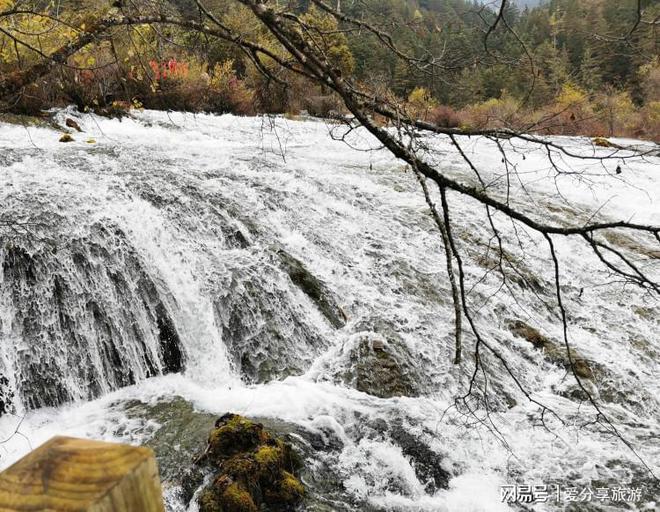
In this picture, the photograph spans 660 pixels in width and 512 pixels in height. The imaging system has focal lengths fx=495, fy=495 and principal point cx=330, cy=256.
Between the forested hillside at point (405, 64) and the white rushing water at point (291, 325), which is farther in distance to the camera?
the white rushing water at point (291, 325)

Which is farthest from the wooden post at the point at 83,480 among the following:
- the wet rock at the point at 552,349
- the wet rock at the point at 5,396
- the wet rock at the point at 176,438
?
the wet rock at the point at 552,349

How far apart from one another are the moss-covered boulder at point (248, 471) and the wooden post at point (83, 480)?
220cm

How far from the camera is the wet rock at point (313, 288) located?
190 inches

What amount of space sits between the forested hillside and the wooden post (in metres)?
1.53

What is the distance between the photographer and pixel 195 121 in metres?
10.9

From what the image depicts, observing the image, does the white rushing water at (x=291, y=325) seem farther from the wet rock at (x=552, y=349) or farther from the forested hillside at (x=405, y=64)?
the forested hillside at (x=405, y=64)

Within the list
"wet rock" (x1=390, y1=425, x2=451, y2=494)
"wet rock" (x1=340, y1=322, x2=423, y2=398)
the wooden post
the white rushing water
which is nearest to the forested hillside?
the white rushing water

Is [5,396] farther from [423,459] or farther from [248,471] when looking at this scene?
[423,459]

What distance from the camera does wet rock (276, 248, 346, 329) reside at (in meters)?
4.82

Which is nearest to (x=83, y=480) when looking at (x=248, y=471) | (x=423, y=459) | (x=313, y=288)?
(x=248, y=471)

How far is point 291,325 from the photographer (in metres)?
4.59

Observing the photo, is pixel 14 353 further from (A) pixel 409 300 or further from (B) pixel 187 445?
(A) pixel 409 300

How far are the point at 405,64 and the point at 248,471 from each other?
231 centimetres

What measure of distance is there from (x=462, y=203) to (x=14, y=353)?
6.25 metres
